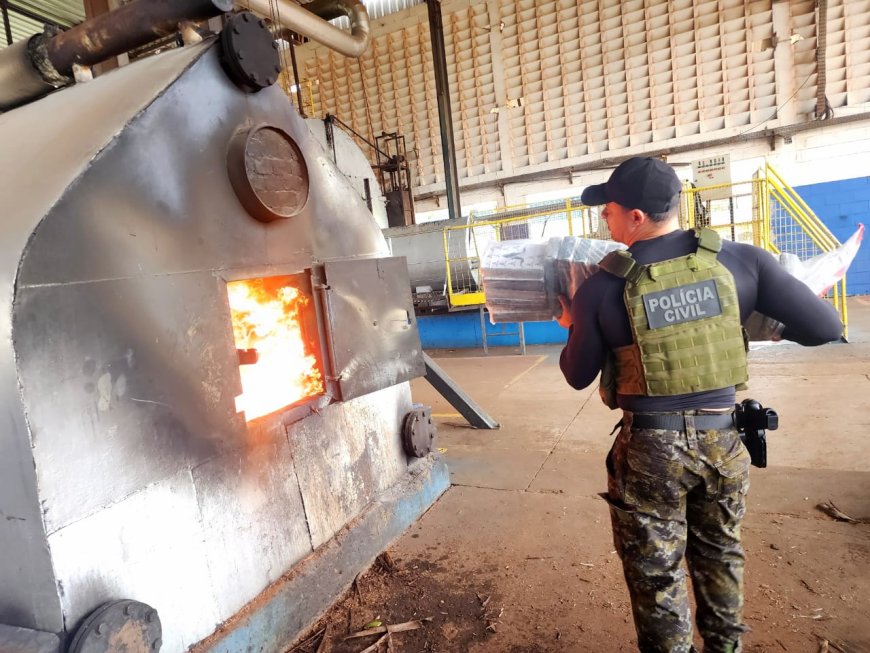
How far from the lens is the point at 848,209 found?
11609mm

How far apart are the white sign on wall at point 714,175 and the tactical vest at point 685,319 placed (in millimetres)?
6960

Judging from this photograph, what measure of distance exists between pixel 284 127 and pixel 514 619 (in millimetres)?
2408

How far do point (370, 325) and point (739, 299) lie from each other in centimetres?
154

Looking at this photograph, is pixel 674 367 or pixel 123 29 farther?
pixel 123 29

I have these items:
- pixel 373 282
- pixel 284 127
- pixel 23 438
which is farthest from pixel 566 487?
pixel 23 438

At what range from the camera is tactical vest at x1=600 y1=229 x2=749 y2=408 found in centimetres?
169

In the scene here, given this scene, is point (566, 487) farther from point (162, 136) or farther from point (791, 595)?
point (162, 136)

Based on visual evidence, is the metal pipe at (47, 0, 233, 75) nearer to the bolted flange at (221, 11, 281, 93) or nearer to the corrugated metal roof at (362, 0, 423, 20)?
the bolted flange at (221, 11, 281, 93)

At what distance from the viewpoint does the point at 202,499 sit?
1.97 meters

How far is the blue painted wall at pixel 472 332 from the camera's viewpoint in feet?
30.8

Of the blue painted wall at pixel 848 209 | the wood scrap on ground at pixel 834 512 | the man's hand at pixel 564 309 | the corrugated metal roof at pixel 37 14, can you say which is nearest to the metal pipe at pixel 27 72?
the man's hand at pixel 564 309

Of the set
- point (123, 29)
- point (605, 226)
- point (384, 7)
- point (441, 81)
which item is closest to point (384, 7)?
point (384, 7)

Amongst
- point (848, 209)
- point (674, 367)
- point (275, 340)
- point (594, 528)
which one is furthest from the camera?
point (848, 209)

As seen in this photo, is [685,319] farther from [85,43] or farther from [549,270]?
[85,43]
